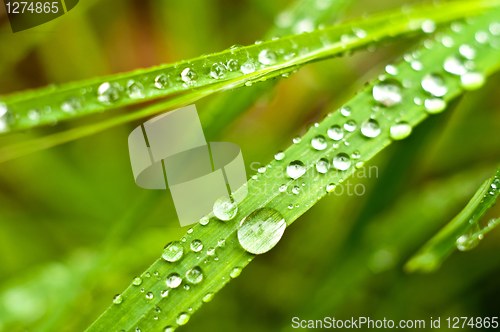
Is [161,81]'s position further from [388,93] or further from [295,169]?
[388,93]

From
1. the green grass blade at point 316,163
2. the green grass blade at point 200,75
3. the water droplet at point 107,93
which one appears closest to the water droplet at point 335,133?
the green grass blade at point 316,163

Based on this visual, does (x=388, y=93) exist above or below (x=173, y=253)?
above

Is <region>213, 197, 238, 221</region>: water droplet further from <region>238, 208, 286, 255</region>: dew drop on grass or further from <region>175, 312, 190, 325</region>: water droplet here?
<region>175, 312, 190, 325</region>: water droplet

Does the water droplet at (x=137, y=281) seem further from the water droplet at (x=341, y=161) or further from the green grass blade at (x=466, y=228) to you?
the green grass blade at (x=466, y=228)

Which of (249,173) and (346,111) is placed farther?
(249,173)

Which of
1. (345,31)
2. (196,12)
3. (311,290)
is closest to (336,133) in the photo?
(345,31)

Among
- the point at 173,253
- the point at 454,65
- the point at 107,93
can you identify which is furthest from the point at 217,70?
the point at 454,65
